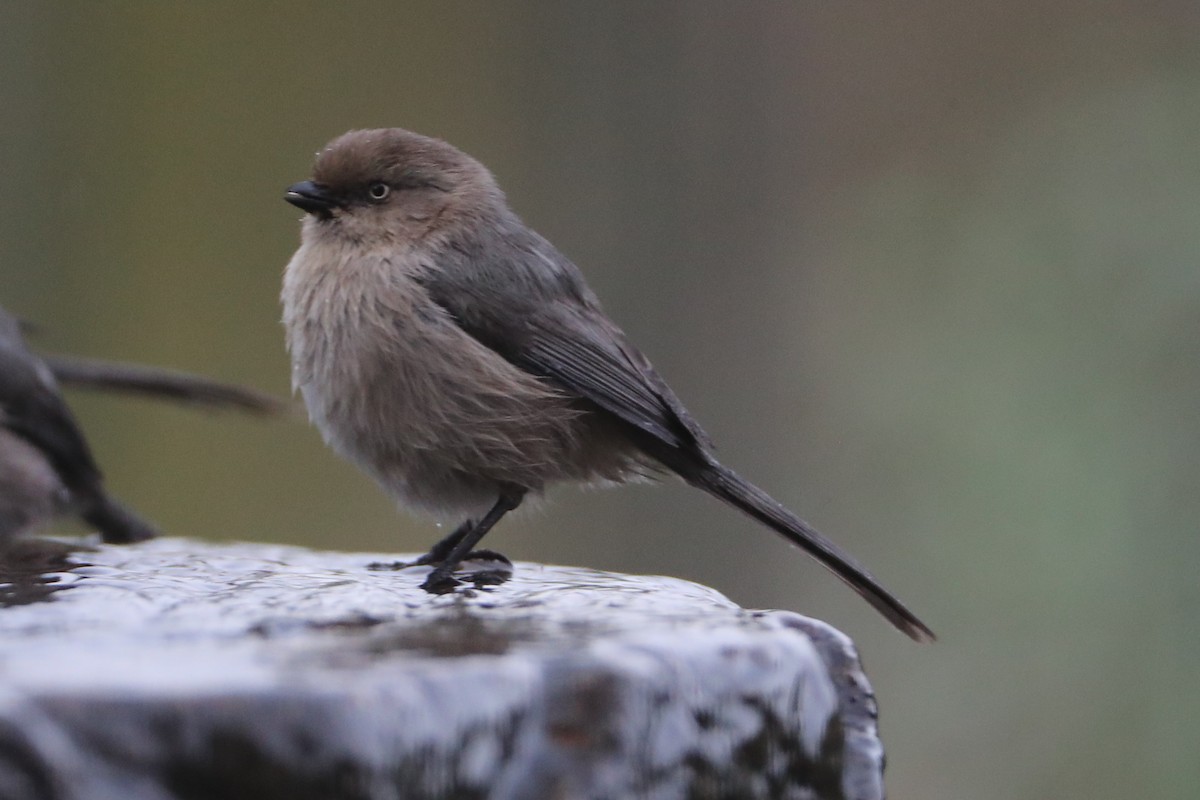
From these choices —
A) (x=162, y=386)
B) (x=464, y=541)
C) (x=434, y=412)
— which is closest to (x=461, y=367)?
(x=434, y=412)

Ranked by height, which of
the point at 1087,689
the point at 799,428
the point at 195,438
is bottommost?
the point at 195,438

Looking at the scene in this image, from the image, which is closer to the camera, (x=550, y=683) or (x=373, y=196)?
(x=550, y=683)

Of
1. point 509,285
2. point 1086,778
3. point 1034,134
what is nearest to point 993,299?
point 1034,134

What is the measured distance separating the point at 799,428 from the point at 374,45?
3419 mm

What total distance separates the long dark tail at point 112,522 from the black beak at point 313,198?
1.38 metres

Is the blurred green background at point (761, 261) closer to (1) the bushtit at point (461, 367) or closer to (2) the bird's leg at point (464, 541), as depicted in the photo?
(1) the bushtit at point (461, 367)

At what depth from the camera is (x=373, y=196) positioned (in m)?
4.15

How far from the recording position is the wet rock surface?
Result: 1702 mm

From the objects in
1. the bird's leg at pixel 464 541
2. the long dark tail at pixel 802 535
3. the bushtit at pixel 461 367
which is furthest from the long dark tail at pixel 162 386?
the long dark tail at pixel 802 535

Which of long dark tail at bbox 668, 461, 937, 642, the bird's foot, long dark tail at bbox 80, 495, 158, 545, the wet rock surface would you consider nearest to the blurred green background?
long dark tail at bbox 80, 495, 158, 545

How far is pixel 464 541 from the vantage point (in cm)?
368

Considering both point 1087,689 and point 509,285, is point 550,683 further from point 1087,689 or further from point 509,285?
point 1087,689

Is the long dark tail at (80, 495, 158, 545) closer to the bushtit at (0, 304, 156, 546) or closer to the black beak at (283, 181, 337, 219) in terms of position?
the bushtit at (0, 304, 156, 546)

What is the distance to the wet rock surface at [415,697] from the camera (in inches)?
67.0
